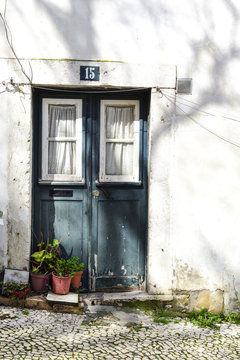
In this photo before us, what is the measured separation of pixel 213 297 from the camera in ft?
14.8

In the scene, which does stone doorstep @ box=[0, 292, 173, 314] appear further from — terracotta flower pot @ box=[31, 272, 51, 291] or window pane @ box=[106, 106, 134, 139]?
window pane @ box=[106, 106, 134, 139]

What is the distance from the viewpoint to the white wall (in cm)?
439

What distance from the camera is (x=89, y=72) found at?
4.39 m

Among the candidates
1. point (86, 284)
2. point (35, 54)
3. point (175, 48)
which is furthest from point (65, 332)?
point (175, 48)

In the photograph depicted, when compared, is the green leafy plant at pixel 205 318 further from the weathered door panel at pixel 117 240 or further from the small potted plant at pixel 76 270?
the small potted plant at pixel 76 270

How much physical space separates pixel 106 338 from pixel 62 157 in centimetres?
208

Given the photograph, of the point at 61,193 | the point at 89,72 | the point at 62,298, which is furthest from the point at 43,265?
the point at 89,72

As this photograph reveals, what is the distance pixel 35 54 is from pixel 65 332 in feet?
9.57

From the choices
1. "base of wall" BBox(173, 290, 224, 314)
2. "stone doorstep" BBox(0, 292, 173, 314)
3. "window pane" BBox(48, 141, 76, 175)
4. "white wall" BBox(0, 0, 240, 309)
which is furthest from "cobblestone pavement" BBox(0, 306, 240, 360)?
"window pane" BBox(48, 141, 76, 175)

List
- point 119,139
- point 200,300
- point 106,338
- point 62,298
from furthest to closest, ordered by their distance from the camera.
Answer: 1. point 119,139
2. point 200,300
3. point 62,298
4. point 106,338

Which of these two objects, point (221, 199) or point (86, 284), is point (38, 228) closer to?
point (86, 284)

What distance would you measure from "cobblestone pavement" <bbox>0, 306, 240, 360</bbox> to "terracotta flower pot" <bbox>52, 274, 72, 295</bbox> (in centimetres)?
25

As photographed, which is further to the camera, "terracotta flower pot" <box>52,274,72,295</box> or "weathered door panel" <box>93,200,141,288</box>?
"weathered door panel" <box>93,200,141,288</box>

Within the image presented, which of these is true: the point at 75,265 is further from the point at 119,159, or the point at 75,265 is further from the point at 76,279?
the point at 119,159
